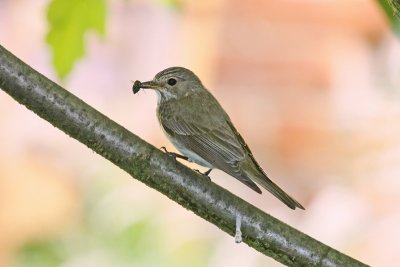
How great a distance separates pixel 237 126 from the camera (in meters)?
6.39

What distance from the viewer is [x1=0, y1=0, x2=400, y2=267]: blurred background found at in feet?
18.2

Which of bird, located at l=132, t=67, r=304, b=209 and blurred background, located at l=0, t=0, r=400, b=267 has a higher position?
blurred background, located at l=0, t=0, r=400, b=267

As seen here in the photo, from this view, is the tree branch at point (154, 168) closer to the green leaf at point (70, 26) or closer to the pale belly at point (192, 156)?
the green leaf at point (70, 26)

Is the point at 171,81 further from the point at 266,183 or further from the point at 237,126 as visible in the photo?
the point at 237,126

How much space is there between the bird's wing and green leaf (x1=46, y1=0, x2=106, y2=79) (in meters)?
0.55

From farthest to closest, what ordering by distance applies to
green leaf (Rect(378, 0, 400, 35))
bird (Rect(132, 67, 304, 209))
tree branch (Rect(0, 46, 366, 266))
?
bird (Rect(132, 67, 304, 209))
tree branch (Rect(0, 46, 366, 266))
green leaf (Rect(378, 0, 400, 35))

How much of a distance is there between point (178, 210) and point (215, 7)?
1.69 meters

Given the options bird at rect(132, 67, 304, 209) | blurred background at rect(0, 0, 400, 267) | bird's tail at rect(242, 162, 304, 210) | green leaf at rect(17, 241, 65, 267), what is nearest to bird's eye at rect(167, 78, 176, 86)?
bird at rect(132, 67, 304, 209)

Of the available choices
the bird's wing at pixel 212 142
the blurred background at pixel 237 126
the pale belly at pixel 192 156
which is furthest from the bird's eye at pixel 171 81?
the blurred background at pixel 237 126

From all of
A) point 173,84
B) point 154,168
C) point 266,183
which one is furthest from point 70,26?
point 173,84

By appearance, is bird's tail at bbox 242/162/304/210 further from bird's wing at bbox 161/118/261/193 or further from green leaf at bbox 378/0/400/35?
green leaf at bbox 378/0/400/35

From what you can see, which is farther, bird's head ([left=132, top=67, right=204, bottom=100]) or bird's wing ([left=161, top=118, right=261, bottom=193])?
bird's head ([left=132, top=67, right=204, bottom=100])

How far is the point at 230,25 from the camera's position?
21.8ft

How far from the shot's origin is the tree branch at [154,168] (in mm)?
2410
